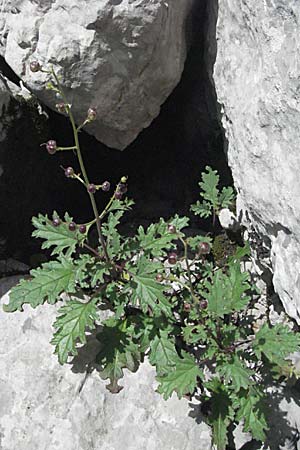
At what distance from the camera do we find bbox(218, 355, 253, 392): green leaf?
9.41ft

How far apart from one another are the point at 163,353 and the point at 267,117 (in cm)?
144

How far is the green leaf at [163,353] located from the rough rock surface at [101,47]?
4.98 feet

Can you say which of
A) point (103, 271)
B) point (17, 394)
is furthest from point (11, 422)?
point (103, 271)

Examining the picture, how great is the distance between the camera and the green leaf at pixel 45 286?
311 cm

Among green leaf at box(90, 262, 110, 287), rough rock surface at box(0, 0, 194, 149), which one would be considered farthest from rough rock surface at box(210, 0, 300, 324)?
green leaf at box(90, 262, 110, 287)

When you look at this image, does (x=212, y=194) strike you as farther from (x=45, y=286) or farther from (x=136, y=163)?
(x=45, y=286)

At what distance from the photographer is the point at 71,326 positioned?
313 centimetres

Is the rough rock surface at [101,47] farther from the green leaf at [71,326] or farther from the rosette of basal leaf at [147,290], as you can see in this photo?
the green leaf at [71,326]

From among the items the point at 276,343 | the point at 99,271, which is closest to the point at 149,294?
the point at 99,271

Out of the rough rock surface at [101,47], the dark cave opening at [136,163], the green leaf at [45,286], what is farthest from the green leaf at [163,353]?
the rough rock surface at [101,47]

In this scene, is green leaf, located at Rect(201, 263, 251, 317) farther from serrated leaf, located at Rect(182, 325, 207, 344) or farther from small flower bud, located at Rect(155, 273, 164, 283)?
small flower bud, located at Rect(155, 273, 164, 283)

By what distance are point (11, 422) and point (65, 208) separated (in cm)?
172

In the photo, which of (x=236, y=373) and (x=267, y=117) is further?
(x=267, y=117)

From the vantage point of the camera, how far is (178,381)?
2986 mm
